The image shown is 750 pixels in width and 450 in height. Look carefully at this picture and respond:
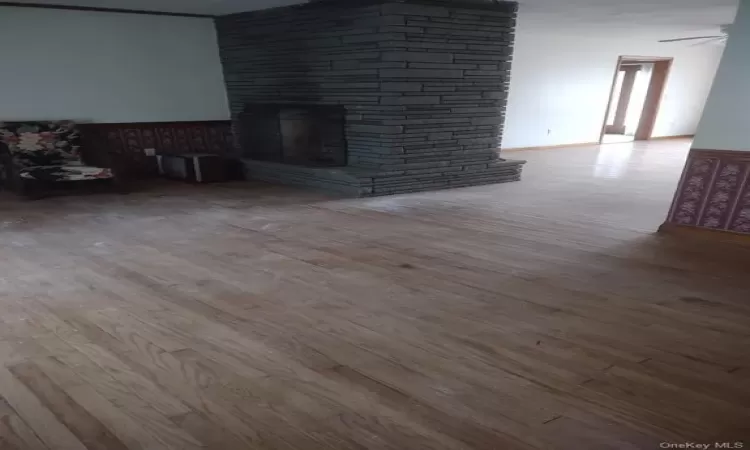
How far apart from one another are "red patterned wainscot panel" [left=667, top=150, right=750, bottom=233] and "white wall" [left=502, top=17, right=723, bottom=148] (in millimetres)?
4193

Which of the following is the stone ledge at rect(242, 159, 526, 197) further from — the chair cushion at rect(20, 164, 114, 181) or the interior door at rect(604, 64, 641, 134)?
the interior door at rect(604, 64, 641, 134)

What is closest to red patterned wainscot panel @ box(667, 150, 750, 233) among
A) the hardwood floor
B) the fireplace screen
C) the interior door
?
the hardwood floor

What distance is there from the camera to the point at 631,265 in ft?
10.1

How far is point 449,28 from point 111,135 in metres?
3.89

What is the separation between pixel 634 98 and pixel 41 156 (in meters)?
11.3

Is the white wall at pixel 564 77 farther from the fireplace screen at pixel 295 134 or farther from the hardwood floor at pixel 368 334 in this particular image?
the hardwood floor at pixel 368 334

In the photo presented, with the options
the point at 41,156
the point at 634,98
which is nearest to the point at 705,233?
the point at 41,156

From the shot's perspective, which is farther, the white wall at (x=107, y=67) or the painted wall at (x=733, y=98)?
the white wall at (x=107, y=67)

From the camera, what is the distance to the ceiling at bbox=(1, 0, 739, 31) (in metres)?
5.07

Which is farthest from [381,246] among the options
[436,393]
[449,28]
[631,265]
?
[449,28]

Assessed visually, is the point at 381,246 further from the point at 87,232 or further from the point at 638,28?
the point at 638,28

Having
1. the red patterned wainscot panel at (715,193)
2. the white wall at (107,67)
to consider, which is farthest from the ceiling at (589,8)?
the red patterned wainscot panel at (715,193)

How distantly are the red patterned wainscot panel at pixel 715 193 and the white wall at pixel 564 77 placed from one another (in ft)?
13.8

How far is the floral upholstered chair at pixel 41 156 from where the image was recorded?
191 inches
